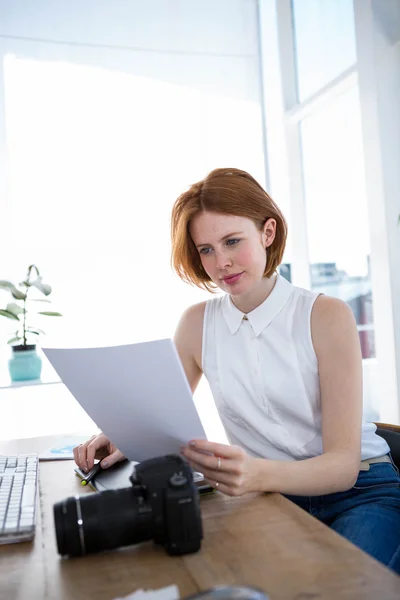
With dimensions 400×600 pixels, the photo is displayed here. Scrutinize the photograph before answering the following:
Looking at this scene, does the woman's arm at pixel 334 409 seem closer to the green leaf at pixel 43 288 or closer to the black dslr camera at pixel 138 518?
the black dslr camera at pixel 138 518

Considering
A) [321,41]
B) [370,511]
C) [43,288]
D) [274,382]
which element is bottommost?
[370,511]

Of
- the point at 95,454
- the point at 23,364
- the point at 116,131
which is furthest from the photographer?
the point at 116,131

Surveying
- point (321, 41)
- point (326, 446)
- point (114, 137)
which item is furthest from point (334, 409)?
point (321, 41)

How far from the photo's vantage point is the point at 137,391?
3.24 feet

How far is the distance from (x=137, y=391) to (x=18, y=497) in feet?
0.96

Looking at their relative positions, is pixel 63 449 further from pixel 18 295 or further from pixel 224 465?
pixel 18 295

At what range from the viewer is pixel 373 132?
3.19 m

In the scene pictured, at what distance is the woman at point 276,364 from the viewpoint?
1212mm

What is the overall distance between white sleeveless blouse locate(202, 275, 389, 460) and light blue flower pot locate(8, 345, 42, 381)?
203cm

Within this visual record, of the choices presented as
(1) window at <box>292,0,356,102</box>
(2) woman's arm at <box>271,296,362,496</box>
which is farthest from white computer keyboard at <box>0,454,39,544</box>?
(1) window at <box>292,0,356,102</box>

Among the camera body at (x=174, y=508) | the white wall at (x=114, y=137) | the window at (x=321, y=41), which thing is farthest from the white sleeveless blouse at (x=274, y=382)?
the window at (x=321, y=41)

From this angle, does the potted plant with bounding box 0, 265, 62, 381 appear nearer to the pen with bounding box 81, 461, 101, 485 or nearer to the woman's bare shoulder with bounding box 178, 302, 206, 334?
the woman's bare shoulder with bounding box 178, 302, 206, 334

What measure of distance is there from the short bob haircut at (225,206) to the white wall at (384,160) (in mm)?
1751

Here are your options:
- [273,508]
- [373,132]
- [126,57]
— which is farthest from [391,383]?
[126,57]
